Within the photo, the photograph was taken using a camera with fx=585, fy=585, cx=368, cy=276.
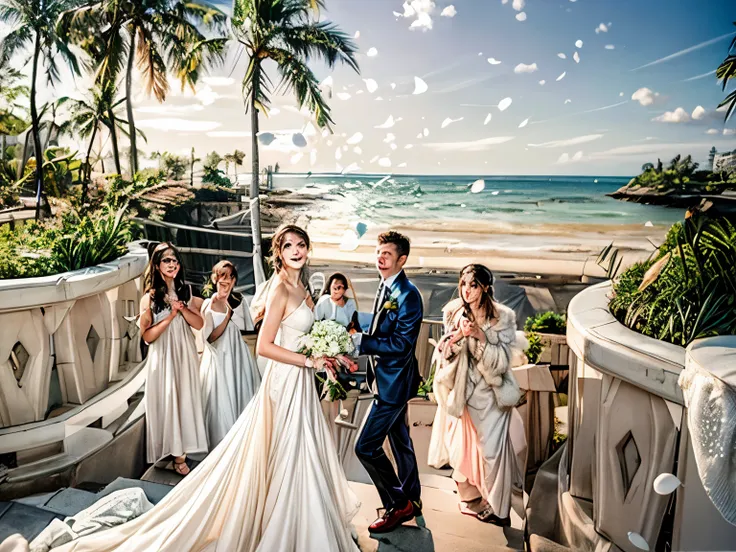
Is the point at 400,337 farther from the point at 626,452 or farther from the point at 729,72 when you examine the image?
the point at 729,72

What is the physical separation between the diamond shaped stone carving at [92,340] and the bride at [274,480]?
6.12 feet

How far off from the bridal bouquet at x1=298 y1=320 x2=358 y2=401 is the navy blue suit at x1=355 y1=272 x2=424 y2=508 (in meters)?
0.27

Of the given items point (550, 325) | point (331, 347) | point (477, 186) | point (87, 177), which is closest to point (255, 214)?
point (87, 177)

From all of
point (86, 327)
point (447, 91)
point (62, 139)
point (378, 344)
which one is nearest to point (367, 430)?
point (378, 344)

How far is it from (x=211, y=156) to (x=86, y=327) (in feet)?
6.10

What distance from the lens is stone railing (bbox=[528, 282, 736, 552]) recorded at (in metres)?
2.53

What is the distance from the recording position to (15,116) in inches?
203

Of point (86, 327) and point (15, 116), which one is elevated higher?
point (15, 116)

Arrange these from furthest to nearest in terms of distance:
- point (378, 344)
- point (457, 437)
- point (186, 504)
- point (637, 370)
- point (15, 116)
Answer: point (15, 116)
point (457, 437)
point (378, 344)
point (186, 504)
point (637, 370)

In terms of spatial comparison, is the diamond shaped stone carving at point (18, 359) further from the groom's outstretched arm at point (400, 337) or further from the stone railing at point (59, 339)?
the groom's outstretched arm at point (400, 337)

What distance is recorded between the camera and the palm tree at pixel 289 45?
15.9 feet

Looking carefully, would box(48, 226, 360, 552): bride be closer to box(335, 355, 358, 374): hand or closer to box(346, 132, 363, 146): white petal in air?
box(335, 355, 358, 374): hand

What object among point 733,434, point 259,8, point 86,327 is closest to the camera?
point 733,434

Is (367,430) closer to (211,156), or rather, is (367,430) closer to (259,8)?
(211,156)
